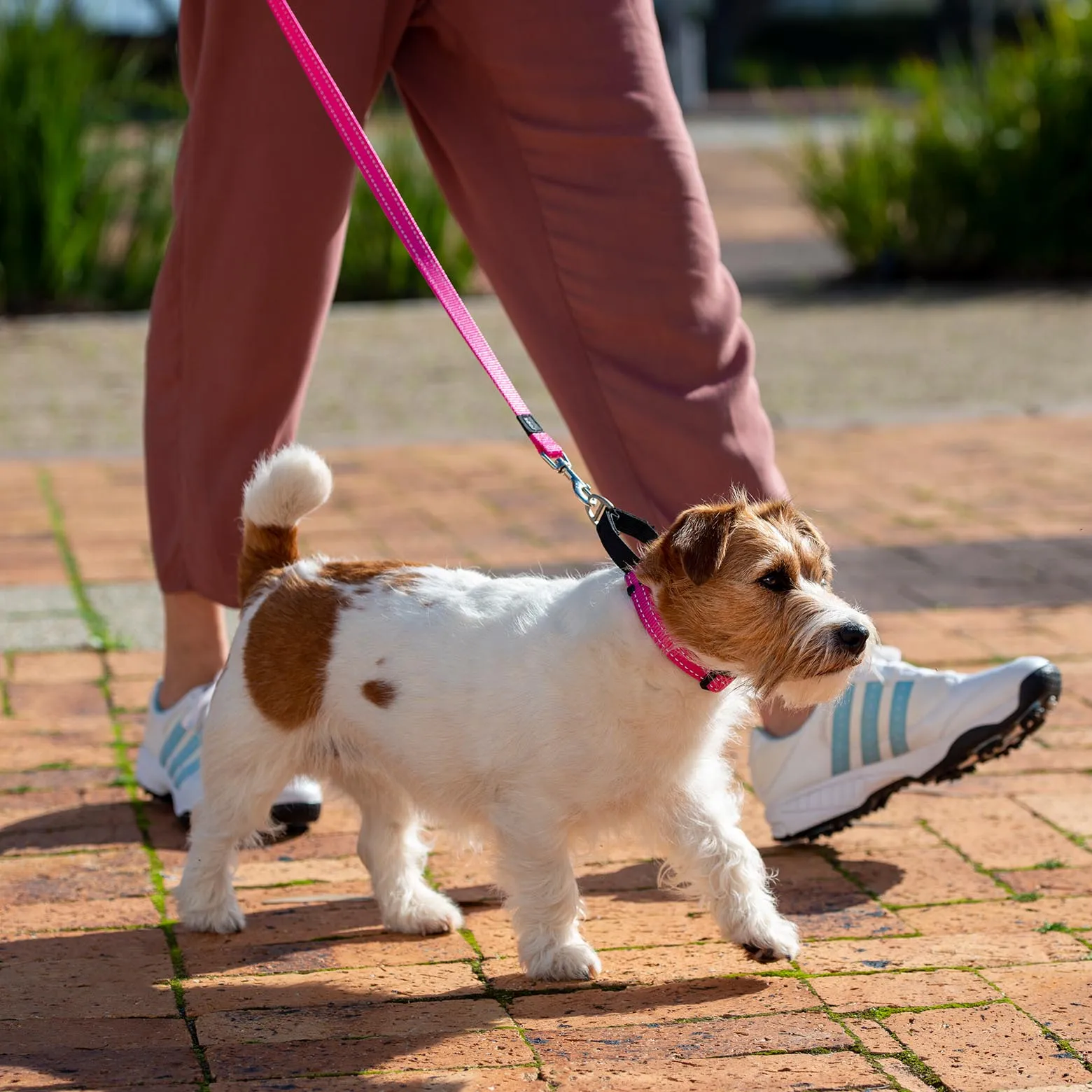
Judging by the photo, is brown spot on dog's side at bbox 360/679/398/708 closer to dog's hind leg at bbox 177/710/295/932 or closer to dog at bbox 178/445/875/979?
dog at bbox 178/445/875/979

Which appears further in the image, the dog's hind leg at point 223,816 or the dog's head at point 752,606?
the dog's hind leg at point 223,816

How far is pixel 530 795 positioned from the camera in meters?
2.94

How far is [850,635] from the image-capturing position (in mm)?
2775

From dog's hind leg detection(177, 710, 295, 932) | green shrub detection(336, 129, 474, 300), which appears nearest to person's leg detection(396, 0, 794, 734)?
dog's hind leg detection(177, 710, 295, 932)

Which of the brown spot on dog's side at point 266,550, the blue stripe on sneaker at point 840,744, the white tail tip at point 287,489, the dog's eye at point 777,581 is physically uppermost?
the dog's eye at point 777,581

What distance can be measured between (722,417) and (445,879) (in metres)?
1.09

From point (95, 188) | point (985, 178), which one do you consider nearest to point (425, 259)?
point (95, 188)

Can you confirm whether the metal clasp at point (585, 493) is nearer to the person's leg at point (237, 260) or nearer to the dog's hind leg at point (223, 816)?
the dog's hind leg at point (223, 816)

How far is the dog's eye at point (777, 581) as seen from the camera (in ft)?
9.35

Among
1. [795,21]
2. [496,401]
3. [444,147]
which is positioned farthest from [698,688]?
[795,21]

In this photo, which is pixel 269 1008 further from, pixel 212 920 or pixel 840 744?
pixel 840 744

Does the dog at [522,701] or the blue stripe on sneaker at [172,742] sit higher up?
the dog at [522,701]

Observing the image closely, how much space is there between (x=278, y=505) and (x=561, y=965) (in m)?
1.00

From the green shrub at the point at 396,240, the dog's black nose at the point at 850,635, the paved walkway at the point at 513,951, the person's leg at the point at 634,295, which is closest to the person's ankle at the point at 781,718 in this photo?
the person's leg at the point at 634,295
